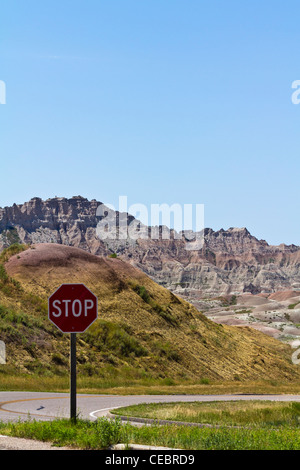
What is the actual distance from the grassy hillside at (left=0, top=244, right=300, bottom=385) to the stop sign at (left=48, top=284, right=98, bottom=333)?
27.1 meters

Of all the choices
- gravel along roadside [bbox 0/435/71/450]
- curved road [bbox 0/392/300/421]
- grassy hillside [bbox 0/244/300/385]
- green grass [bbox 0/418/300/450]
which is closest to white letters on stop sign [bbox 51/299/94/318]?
green grass [bbox 0/418/300/450]

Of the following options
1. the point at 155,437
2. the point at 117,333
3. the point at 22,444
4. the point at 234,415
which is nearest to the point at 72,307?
the point at 22,444

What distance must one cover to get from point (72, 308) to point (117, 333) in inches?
1595

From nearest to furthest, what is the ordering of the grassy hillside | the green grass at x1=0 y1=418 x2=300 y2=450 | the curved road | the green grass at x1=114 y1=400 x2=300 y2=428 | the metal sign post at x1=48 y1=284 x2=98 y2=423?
the green grass at x1=0 y1=418 x2=300 y2=450 → the metal sign post at x1=48 y1=284 x2=98 y2=423 → the green grass at x1=114 y1=400 x2=300 y2=428 → the curved road → the grassy hillside

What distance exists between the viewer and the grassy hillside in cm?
4403

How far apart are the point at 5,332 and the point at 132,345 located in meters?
13.2

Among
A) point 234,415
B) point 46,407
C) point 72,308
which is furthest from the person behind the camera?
point 46,407

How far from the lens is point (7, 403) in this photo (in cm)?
2280

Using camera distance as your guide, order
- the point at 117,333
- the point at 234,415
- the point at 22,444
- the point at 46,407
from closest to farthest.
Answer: the point at 22,444 → the point at 234,415 → the point at 46,407 → the point at 117,333

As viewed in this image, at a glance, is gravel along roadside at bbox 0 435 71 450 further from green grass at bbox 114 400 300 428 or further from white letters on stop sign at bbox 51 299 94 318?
green grass at bbox 114 400 300 428

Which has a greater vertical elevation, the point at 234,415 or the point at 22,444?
the point at 22,444

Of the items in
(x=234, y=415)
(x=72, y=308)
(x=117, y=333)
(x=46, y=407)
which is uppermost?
(x=72, y=308)

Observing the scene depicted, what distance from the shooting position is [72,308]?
40.2ft

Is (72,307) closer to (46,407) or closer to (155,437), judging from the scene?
(155,437)
